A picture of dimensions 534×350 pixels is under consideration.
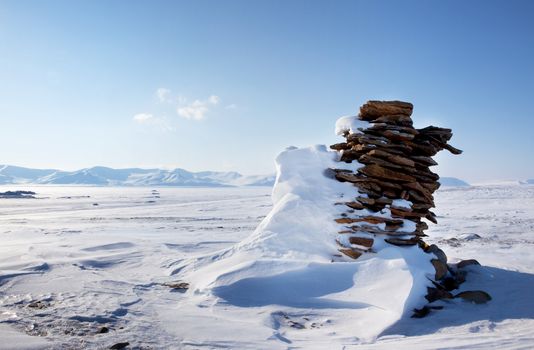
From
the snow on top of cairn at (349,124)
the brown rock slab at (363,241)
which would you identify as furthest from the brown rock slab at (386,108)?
the brown rock slab at (363,241)

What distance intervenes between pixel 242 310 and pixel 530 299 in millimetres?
5092

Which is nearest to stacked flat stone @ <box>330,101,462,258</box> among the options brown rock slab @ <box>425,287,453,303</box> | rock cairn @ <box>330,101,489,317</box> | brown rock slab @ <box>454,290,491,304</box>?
rock cairn @ <box>330,101,489,317</box>

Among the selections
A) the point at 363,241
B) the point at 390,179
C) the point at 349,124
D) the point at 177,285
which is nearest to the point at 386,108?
the point at 349,124

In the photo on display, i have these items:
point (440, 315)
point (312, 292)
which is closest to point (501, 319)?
point (440, 315)

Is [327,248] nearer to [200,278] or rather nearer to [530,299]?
[200,278]

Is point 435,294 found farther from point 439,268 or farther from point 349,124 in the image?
point 349,124

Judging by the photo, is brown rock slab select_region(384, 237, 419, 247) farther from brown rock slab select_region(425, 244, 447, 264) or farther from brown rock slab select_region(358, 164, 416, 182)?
brown rock slab select_region(358, 164, 416, 182)

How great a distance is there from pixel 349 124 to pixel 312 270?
4088 mm

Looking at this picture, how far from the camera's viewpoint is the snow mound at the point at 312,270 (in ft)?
21.0

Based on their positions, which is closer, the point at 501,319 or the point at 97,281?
the point at 501,319

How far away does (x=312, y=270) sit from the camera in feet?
24.8

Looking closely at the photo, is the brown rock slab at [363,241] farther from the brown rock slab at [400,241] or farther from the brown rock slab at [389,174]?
the brown rock slab at [389,174]

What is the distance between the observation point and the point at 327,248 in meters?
8.66

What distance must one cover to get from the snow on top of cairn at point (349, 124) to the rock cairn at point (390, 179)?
4 cm
